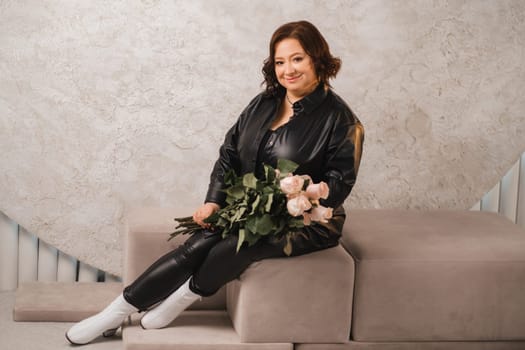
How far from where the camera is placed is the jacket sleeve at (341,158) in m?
3.02

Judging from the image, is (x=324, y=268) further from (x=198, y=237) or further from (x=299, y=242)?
(x=198, y=237)

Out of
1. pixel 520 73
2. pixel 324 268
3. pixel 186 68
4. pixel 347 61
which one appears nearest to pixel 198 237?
pixel 324 268

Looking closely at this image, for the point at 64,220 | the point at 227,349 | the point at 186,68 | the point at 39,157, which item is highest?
the point at 186,68

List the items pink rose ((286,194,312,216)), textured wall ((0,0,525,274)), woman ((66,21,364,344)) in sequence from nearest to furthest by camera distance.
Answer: pink rose ((286,194,312,216)), woman ((66,21,364,344)), textured wall ((0,0,525,274))

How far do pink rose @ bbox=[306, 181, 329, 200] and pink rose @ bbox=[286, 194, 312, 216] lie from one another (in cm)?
4

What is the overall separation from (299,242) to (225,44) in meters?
1.14

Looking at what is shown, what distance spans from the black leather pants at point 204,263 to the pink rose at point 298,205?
0.64 feet

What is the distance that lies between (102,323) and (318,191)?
992 millimetres

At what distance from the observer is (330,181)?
9.91ft

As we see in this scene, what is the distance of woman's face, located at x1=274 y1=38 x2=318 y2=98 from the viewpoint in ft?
10.1

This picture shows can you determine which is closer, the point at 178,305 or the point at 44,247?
the point at 178,305

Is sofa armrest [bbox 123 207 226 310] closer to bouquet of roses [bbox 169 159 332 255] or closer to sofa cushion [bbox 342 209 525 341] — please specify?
bouquet of roses [bbox 169 159 332 255]

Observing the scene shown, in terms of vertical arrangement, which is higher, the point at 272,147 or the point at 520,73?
the point at 520,73

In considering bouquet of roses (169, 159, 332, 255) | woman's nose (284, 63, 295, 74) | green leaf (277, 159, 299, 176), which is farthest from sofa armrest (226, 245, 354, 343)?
woman's nose (284, 63, 295, 74)
